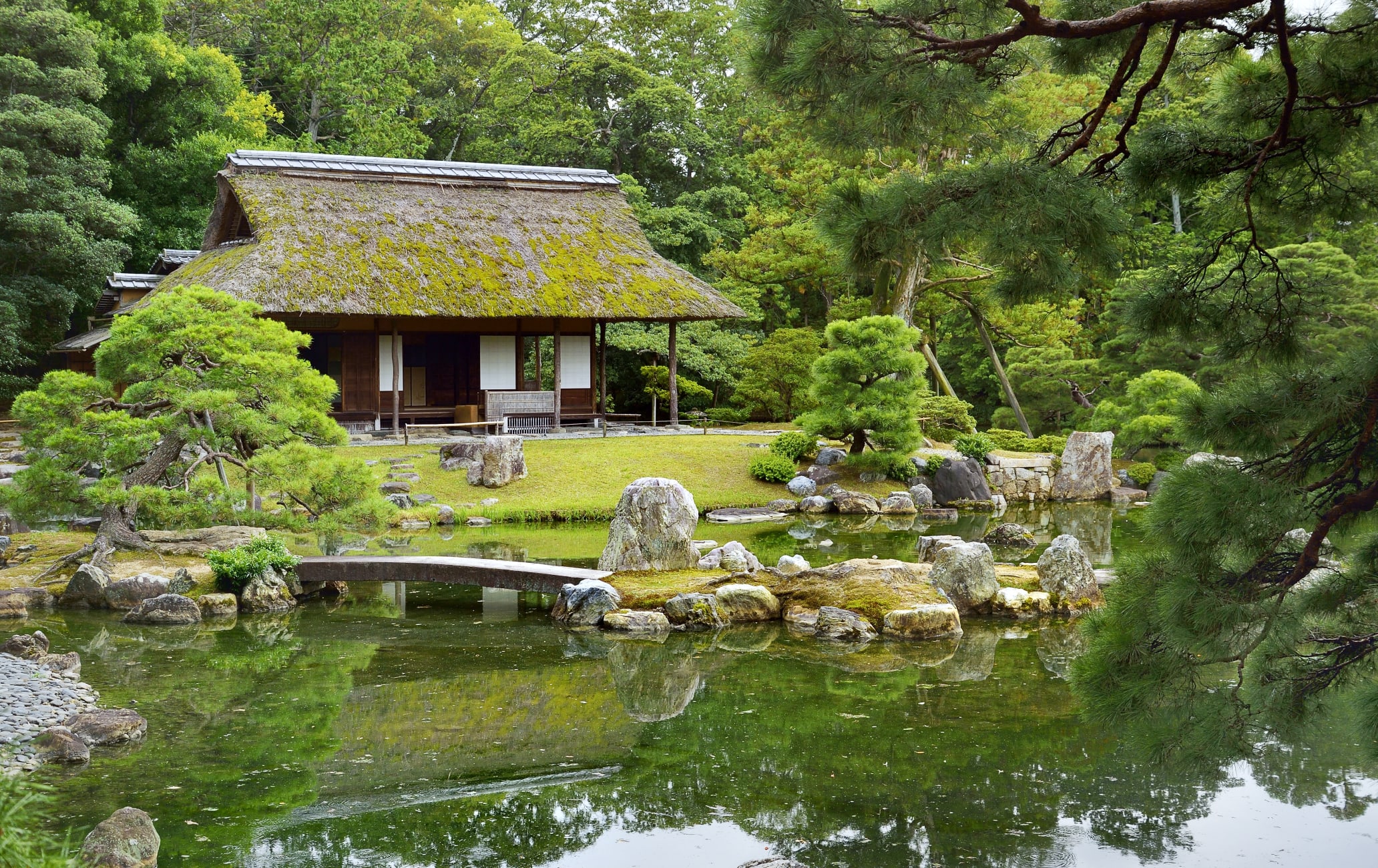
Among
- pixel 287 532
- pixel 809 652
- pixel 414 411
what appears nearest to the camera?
pixel 809 652

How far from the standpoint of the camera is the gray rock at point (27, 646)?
8519 mm

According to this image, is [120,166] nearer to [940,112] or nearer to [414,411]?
[414,411]

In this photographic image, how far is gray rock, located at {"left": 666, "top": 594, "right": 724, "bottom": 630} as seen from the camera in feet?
34.7

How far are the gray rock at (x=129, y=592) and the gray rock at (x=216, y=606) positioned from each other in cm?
42

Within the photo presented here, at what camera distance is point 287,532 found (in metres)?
13.9

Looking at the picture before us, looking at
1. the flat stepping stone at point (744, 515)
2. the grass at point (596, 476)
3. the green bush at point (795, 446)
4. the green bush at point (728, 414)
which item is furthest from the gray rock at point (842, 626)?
the green bush at point (728, 414)

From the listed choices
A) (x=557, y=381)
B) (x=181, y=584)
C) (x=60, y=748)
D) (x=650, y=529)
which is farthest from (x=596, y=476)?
(x=60, y=748)

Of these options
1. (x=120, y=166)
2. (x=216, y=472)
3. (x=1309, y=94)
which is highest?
(x=120, y=166)

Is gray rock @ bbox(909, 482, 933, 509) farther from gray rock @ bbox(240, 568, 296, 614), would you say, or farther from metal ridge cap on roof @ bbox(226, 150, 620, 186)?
gray rock @ bbox(240, 568, 296, 614)

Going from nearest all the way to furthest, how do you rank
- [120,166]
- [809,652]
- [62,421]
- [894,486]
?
[809,652], [62,421], [894,486], [120,166]

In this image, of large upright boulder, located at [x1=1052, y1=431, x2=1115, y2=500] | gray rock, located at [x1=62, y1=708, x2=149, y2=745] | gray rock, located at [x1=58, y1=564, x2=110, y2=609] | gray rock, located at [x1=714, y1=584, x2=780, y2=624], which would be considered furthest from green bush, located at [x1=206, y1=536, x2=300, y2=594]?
large upright boulder, located at [x1=1052, y1=431, x2=1115, y2=500]

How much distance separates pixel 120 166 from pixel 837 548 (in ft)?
67.5

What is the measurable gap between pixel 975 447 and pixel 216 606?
46.7 ft

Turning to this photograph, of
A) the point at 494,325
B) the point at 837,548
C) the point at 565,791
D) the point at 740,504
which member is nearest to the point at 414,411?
the point at 494,325
